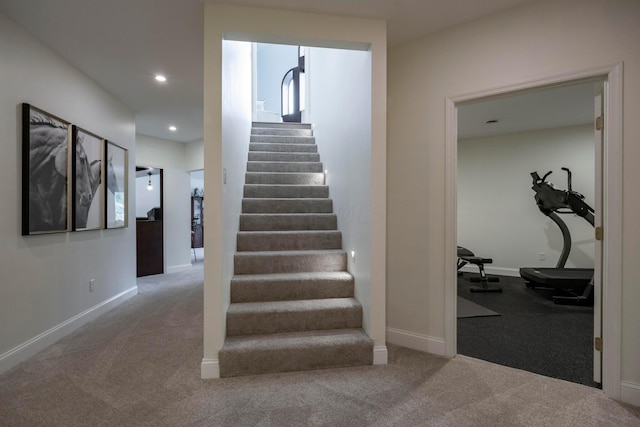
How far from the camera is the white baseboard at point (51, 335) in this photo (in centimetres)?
219

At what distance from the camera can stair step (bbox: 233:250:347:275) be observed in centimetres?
278

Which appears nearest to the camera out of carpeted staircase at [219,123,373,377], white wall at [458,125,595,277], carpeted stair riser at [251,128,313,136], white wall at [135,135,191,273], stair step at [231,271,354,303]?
carpeted staircase at [219,123,373,377]

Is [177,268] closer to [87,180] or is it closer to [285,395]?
[87,180]

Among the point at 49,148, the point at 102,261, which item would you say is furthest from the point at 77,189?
the point at 102,261

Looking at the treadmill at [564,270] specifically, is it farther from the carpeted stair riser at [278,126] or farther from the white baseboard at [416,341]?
the carpeted stair riser at [278,126]

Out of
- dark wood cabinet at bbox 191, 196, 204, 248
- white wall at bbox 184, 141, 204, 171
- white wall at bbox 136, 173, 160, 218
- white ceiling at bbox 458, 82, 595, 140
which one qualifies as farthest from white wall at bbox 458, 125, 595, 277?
white wall at bbox 136, 173, 160, 218

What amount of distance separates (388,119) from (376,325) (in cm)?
174

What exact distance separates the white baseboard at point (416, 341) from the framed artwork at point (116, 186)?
11.2ft

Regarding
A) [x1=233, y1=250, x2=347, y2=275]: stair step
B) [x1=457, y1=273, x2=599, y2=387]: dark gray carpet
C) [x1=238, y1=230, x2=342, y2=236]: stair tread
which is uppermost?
[x1=238, y1=230, x2=342, y2=236]: stair tread

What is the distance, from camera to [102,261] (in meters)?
3.46

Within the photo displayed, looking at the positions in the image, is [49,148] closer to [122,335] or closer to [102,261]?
[102,261]

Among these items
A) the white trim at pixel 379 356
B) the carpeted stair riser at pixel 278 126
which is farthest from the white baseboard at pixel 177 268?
the white trim at pixel 379 356

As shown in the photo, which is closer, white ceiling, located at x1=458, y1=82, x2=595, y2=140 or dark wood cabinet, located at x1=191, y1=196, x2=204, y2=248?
white ceiling, located at x1=458, y1=82, x2=595, y2=140

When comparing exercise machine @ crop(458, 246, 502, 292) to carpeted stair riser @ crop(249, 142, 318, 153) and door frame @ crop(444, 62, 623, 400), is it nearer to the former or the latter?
door frame @ crop(444, 62, 623, 400)
